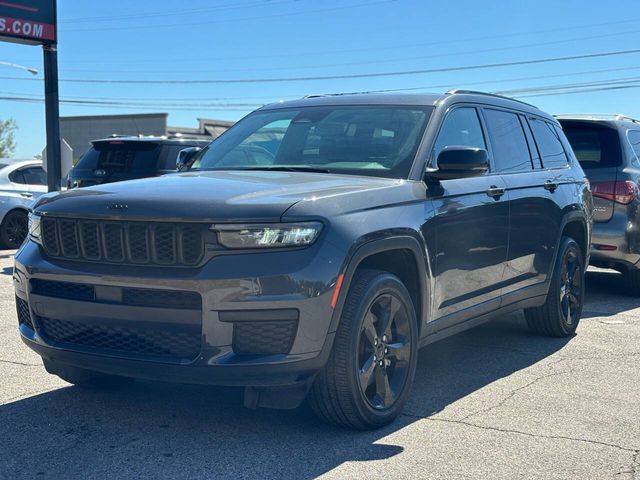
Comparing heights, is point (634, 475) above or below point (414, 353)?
below

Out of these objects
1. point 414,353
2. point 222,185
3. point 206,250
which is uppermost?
point 222,185

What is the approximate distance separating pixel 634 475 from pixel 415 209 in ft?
5.79

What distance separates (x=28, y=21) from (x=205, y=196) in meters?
12.0

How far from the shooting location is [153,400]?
16.0 ft

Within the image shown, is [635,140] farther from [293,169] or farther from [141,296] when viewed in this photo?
[141,296]

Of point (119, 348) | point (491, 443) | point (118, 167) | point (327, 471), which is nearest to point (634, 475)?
point (491, 443)

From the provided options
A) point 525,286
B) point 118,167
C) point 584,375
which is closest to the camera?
point 584,375

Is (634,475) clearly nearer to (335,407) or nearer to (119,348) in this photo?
(335,407)

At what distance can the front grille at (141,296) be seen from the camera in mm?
3844

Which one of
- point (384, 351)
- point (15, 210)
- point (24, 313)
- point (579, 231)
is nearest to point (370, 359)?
point (384, 351)

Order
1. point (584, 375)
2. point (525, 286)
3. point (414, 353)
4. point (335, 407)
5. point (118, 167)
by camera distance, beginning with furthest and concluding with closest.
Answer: point (118, 167), point (525, 286), point (584, 375), point (414, 353), point (335, 407)

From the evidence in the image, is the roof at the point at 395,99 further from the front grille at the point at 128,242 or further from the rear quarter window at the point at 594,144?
the rear quarter window at the point at 594,144

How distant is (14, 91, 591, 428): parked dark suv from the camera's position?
3.84 metres

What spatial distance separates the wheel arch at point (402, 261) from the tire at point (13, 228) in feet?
33.0
